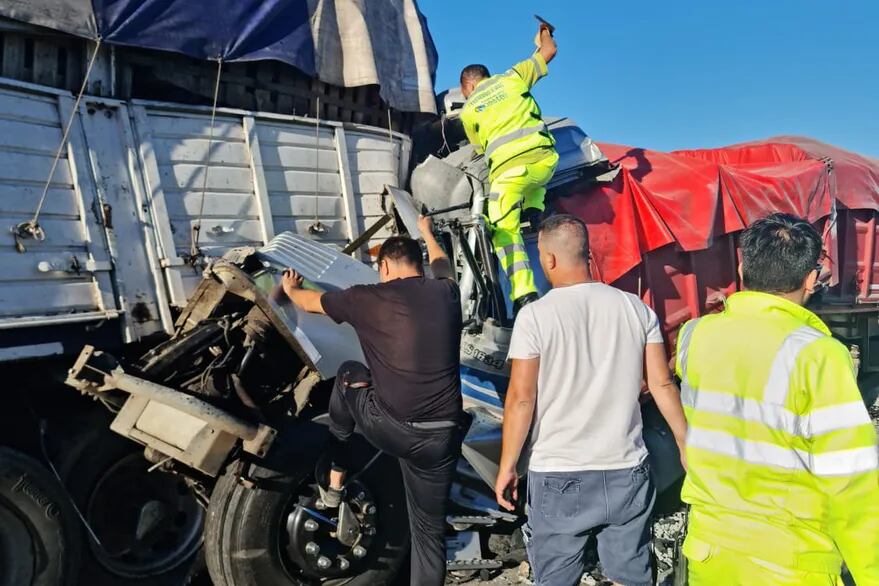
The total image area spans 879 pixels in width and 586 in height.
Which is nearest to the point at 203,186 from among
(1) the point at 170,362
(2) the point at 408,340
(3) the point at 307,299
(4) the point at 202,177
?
(4) the point at 202,177

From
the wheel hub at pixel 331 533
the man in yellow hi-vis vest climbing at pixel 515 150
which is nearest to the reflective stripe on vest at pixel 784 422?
the wheel hub at pixel 331 533

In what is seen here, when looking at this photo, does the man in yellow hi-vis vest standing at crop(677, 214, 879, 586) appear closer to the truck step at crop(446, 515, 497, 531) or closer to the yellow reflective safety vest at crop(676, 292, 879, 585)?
the yellow reflective safety vest at crop(676, 292, 879, 585)

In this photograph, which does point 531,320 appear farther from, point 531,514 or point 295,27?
point 295,27

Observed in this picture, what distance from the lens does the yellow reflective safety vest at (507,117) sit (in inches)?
160

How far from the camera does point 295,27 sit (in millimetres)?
4113

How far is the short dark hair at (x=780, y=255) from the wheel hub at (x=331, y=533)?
2.28 meters

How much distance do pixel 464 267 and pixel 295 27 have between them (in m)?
1.82

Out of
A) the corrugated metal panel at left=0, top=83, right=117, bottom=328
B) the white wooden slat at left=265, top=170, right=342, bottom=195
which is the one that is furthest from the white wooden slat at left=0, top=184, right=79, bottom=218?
the white wooden slat at left=265, top=170, right=342, bottom=195

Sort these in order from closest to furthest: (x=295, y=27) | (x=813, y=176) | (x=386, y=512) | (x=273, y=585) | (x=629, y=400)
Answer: (x=629, y=400)
(x=273, y=585)
(x=386, y=512)
(x=295, y=27)
(x=813, y=176)

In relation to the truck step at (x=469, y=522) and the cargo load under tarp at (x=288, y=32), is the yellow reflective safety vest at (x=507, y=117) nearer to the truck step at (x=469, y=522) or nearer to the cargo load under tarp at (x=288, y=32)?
the cargo load under tarp at (x=288, y=32)

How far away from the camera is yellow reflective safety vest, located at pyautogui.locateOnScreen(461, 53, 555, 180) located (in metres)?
4.06

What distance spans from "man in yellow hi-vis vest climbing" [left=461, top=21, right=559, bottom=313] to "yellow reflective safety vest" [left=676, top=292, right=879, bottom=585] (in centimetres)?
207

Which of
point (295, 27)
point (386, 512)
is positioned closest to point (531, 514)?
point (386, 512)

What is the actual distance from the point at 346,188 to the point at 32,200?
1.76 metres
